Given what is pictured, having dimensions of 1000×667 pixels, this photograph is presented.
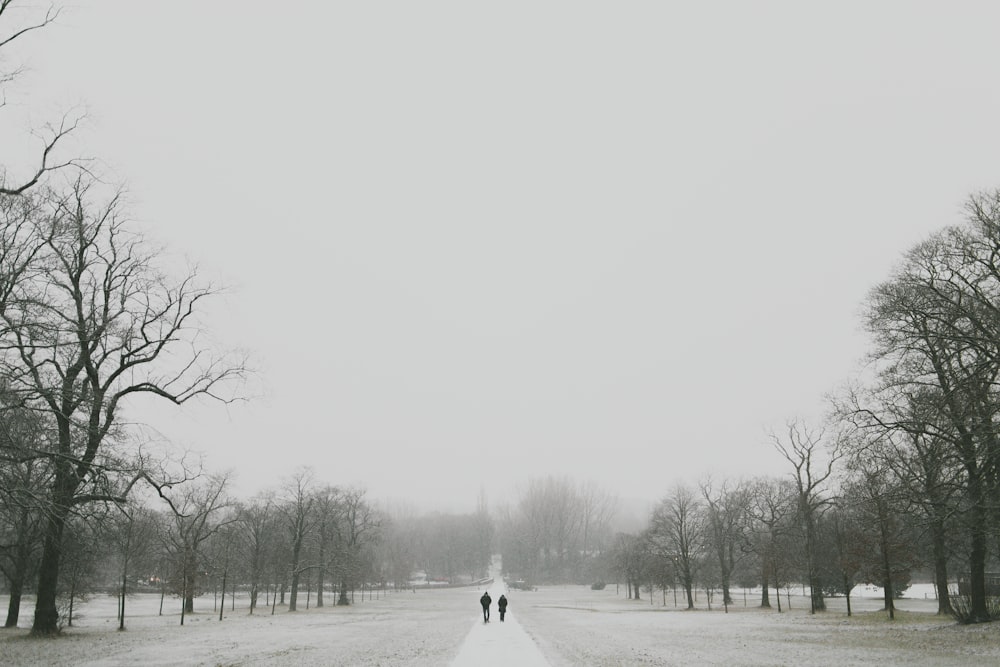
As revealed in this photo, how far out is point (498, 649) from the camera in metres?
23.4

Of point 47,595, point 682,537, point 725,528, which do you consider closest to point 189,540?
point 47,595

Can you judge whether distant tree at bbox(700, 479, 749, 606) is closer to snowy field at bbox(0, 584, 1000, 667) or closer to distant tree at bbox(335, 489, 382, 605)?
snowy field at bbox(0, 584, 1000, 667)

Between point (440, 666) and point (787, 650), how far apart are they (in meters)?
13.4

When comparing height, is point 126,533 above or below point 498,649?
above

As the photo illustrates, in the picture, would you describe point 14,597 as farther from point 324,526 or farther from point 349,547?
point 349,547

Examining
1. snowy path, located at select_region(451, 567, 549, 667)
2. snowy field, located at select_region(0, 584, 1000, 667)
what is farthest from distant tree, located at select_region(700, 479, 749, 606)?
snowy path, located at select_region(451, 567, 549, 667)

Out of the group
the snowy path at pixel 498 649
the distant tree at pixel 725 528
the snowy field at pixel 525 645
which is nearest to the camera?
the snowy path at pixel 498 649

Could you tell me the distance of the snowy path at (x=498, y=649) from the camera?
19547mm

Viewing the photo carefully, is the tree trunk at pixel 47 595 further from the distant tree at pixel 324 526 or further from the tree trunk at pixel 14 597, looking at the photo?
the distant tree at pixel 324 526

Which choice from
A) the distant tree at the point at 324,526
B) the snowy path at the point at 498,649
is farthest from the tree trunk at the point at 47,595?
the distant tree at the point at 324,526

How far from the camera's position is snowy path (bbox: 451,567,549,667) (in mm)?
19547

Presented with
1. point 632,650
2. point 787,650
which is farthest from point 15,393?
point 787,650

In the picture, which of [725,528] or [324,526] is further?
[725,528]

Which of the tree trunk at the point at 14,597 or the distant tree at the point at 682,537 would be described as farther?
the distant tree at the point at 682,537
